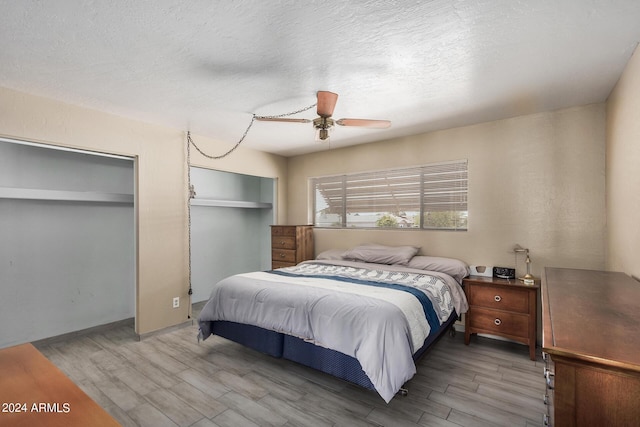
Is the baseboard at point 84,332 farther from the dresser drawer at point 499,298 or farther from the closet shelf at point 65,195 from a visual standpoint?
the dresser drawer at point 499,298

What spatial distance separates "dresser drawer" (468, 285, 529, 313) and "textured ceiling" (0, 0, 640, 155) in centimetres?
187

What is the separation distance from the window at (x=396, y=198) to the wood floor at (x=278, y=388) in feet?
5.20

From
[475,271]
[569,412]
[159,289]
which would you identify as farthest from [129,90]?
[475,271]

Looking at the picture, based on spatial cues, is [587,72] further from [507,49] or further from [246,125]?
[246,125]

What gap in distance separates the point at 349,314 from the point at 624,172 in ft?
7.63

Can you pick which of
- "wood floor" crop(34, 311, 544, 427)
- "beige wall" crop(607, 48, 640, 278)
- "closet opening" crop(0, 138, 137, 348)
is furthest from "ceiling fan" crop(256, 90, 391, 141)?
"closet opening" crop(0, 138, 137, 348)

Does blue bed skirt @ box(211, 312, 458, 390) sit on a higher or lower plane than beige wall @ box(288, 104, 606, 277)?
lower

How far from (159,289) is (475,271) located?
3810mm

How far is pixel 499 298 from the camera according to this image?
3.17 meters

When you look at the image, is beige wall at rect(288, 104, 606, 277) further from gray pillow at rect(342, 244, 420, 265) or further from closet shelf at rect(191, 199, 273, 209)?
closet shelf at rect(191, 199, 273, 209)

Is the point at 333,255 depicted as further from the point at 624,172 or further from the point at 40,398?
the point at 40,398

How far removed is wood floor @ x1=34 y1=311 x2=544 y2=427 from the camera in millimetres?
2111

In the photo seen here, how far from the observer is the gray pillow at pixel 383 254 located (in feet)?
12.6

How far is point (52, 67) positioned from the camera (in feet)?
7.63
